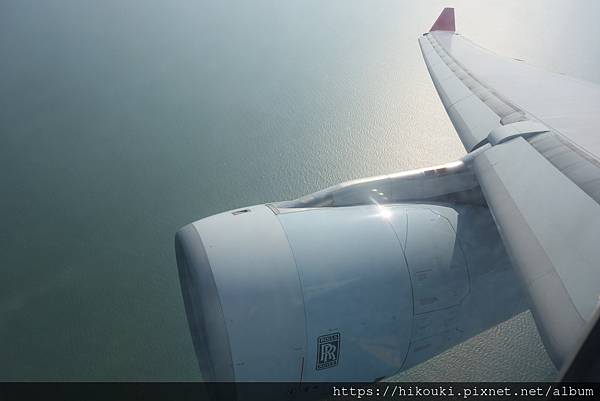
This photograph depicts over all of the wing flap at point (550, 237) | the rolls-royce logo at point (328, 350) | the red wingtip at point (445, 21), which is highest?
the red wingtip at point (445, 21)

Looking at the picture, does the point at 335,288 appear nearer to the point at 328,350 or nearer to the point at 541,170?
the point at 328,350

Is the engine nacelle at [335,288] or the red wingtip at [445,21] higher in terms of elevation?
the red wingtip at [445,21]

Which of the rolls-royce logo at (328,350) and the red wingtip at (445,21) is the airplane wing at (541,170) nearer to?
the rolls-royce logo at (328,350)

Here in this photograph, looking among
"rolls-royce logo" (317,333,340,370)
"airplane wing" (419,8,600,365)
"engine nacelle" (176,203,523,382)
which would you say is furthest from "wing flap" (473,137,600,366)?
"rolls-royce logo" (317,333,340,370)

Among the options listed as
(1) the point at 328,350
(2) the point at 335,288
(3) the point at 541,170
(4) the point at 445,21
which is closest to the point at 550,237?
(3) the point at 541,170

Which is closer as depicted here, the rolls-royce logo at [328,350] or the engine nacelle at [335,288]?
the engine nacelle at [335,288]

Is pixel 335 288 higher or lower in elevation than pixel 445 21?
lower

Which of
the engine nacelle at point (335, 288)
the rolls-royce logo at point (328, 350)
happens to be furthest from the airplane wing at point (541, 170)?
the rolls-royce logo at point (328, 350)
